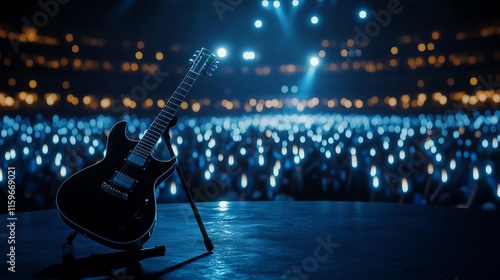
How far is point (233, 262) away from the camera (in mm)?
3828

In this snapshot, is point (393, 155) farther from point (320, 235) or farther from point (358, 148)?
point (320, 235)

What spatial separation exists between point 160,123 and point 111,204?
840 mm

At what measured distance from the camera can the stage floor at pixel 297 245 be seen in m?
3.54

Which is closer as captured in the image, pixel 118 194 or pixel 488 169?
pixel 118 194

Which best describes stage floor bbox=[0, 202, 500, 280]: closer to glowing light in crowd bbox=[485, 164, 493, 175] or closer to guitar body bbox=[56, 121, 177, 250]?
guitar body bbox=[56, 121, 177, 250]

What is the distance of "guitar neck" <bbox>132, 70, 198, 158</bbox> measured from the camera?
4078 millimetres

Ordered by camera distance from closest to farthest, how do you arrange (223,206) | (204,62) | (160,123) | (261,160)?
1. (160,123)
2. (204,62)
3. (223,206)
4. (261,160)

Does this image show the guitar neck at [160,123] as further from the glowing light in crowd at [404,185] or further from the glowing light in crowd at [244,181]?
the glowing light in crowd at [404,185]

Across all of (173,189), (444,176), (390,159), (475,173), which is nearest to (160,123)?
(173,189)

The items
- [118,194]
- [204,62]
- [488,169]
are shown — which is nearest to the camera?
[118,194]

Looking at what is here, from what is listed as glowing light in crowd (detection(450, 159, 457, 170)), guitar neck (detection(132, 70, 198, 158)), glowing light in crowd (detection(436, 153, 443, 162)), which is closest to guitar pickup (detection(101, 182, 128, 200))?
guitar neck (detection(132, 70, 198, 158))

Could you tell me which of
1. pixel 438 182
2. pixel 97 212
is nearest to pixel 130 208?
pixel 97 212

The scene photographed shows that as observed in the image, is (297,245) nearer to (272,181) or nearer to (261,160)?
(272,181)

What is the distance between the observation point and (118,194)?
150 inches
